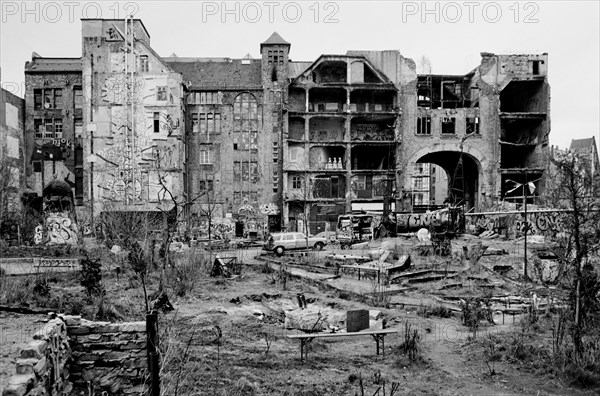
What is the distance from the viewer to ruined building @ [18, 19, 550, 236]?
45219 millimetres

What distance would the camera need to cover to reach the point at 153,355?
7.52 m

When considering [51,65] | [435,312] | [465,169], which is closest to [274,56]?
[51,65]

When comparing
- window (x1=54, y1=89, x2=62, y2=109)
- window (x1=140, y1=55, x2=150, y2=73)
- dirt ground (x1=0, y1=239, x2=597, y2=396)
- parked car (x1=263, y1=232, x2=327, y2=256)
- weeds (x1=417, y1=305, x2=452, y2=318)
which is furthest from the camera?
window (x1=54, y1=89, x2=62, y2=109)

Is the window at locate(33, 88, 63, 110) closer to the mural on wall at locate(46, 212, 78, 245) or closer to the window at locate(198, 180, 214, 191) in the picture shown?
the window at locate(198, 180, 214, 191)

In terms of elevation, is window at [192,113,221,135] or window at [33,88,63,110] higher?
window at [33,88,63,110]

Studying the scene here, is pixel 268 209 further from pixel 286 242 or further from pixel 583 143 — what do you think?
pixel 583 143

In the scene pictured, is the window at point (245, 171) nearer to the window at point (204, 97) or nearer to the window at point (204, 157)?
the window at point (204, 157)

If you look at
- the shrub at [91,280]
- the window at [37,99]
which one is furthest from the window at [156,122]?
the shrub at [91,280]

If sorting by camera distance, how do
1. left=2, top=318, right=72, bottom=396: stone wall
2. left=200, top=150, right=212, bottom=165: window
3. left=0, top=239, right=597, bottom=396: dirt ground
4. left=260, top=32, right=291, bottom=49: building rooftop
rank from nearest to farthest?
left=2, top=318, right=72, bottom=396: stone wall
left=0, top=239, right=597, bottom=396: dirt ground
left=200, top=150, right=212, bottom=165: window
left=260, top=32, right=291, bottom=49: building rooftop

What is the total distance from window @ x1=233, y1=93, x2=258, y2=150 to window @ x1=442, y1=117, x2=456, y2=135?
58.9ft

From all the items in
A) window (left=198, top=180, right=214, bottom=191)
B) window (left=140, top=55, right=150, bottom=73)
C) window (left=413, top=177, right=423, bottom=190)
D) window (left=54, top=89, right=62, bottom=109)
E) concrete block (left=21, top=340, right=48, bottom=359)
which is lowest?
concrete block (left=21, top=340, right=48, bottom=359)

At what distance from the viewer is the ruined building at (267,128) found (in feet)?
148

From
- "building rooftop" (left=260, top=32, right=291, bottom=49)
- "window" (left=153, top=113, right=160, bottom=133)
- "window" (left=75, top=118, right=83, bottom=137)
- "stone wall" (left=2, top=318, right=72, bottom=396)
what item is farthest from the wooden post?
"window" (left=75, top=118, right=83, bottom=137)

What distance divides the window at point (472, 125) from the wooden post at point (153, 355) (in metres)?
45.4
